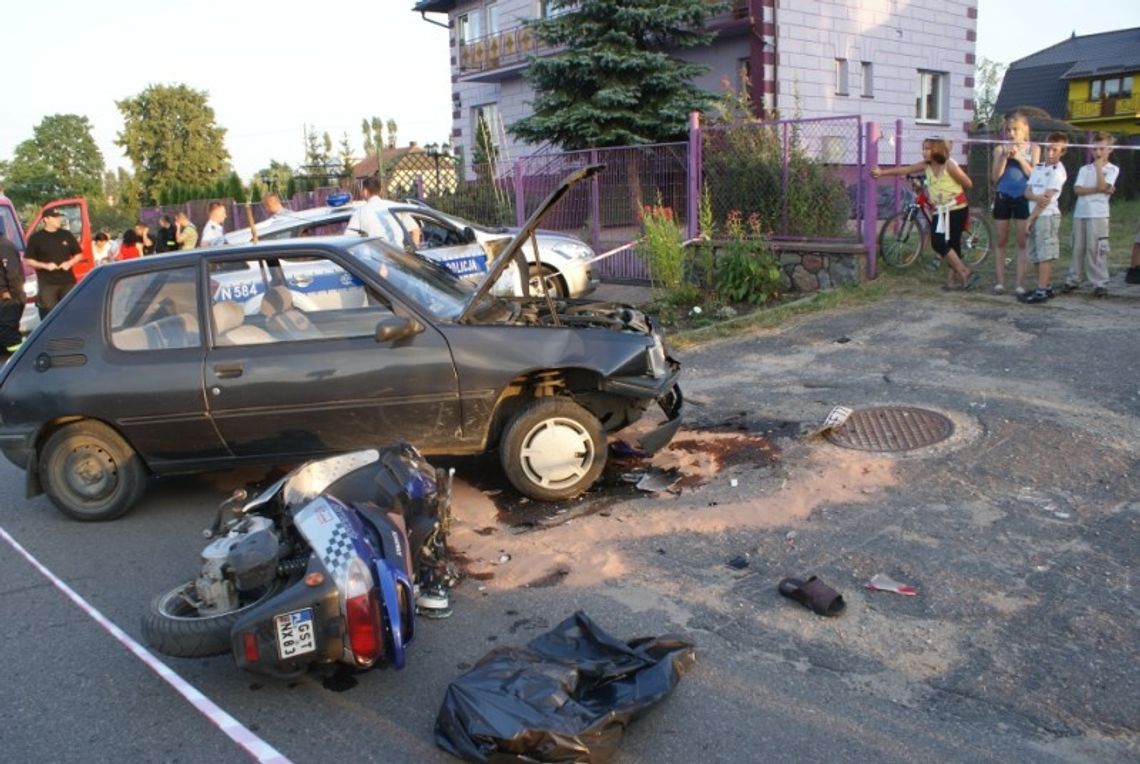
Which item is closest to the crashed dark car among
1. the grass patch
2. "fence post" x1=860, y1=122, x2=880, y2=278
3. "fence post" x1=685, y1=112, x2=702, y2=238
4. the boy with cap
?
the grass patch

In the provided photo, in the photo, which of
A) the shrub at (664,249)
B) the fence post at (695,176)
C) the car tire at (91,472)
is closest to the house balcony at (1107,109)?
the fence post at (695,176)

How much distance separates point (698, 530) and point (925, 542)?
3.77 feet

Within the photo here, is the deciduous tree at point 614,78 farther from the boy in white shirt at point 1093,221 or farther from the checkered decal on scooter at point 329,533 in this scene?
the checkered decal on scooter at point 329,533

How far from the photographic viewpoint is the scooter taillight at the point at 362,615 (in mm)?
3445

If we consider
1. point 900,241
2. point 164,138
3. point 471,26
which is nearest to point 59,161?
point 164,138

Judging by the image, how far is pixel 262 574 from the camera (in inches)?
147

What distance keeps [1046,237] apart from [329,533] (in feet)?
29.5

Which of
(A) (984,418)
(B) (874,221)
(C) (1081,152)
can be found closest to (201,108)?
(C) (1081,152)

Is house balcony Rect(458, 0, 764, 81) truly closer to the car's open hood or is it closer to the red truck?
the red truck

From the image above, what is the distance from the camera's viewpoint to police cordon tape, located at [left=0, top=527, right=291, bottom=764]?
3303 millimetres

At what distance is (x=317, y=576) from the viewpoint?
3453 mm

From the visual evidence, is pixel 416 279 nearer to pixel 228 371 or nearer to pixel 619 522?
pixel 228 371

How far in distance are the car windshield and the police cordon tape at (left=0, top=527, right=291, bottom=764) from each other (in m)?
2.35

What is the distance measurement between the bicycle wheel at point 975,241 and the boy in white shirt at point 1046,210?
4.89 ft
